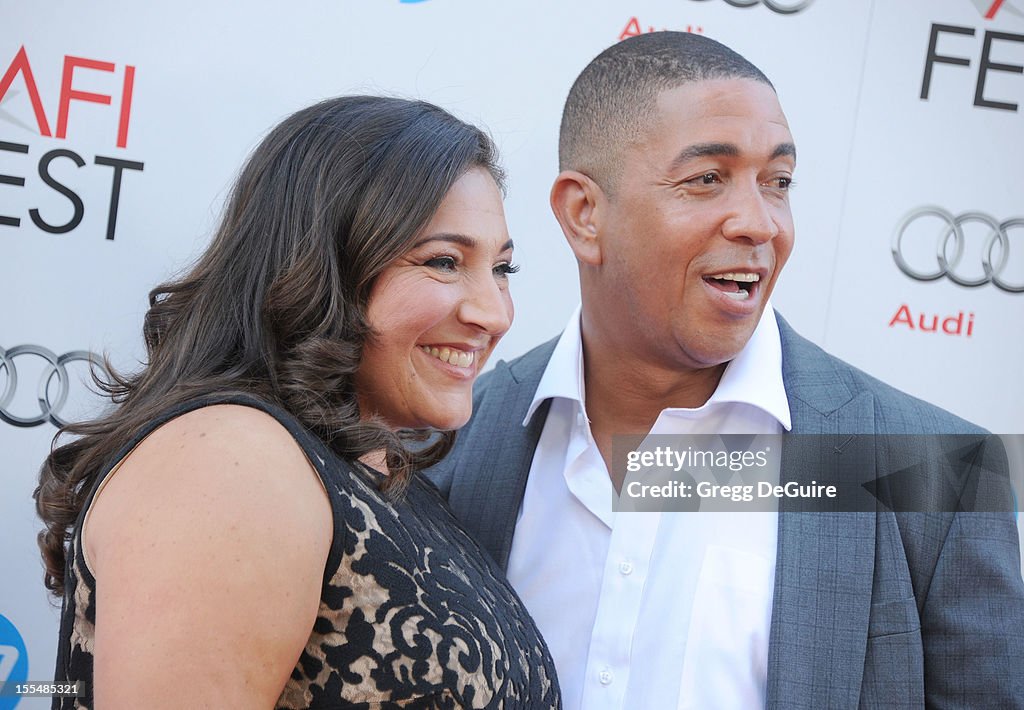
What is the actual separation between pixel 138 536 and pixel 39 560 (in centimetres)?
137

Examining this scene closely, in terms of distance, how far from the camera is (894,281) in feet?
8.58

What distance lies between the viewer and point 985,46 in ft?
8.54

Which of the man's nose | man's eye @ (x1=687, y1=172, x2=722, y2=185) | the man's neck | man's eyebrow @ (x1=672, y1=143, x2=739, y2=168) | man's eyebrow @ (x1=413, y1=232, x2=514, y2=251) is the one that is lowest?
the man's neck

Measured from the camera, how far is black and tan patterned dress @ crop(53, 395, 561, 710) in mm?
1433

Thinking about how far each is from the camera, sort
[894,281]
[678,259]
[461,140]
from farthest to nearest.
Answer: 1. [894,281]
2. [678,259]
3. [461,140]

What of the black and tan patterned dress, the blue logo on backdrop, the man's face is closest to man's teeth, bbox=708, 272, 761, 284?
the man's face

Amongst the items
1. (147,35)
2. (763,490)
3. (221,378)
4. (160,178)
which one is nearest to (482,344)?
(221,378)

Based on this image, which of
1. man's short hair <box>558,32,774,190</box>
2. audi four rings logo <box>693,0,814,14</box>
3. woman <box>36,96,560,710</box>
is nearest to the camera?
woman <box>36,96,560,710</box>

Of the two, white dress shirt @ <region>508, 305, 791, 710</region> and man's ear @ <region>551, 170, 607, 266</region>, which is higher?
man's ear @ <region>551, 170, 607, 266</region>

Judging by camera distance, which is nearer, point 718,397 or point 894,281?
point 718,397

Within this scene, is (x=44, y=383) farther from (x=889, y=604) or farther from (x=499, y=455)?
(x=889, y=604)

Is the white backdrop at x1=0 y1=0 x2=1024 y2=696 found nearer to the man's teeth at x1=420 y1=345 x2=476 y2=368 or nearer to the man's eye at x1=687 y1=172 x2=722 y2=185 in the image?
the man's eye at x1=687 y1=172 x2=722 y2=185

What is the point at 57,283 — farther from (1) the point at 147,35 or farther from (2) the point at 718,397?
(2) the point at 718,397

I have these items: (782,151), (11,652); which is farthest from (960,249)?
(11,652)
